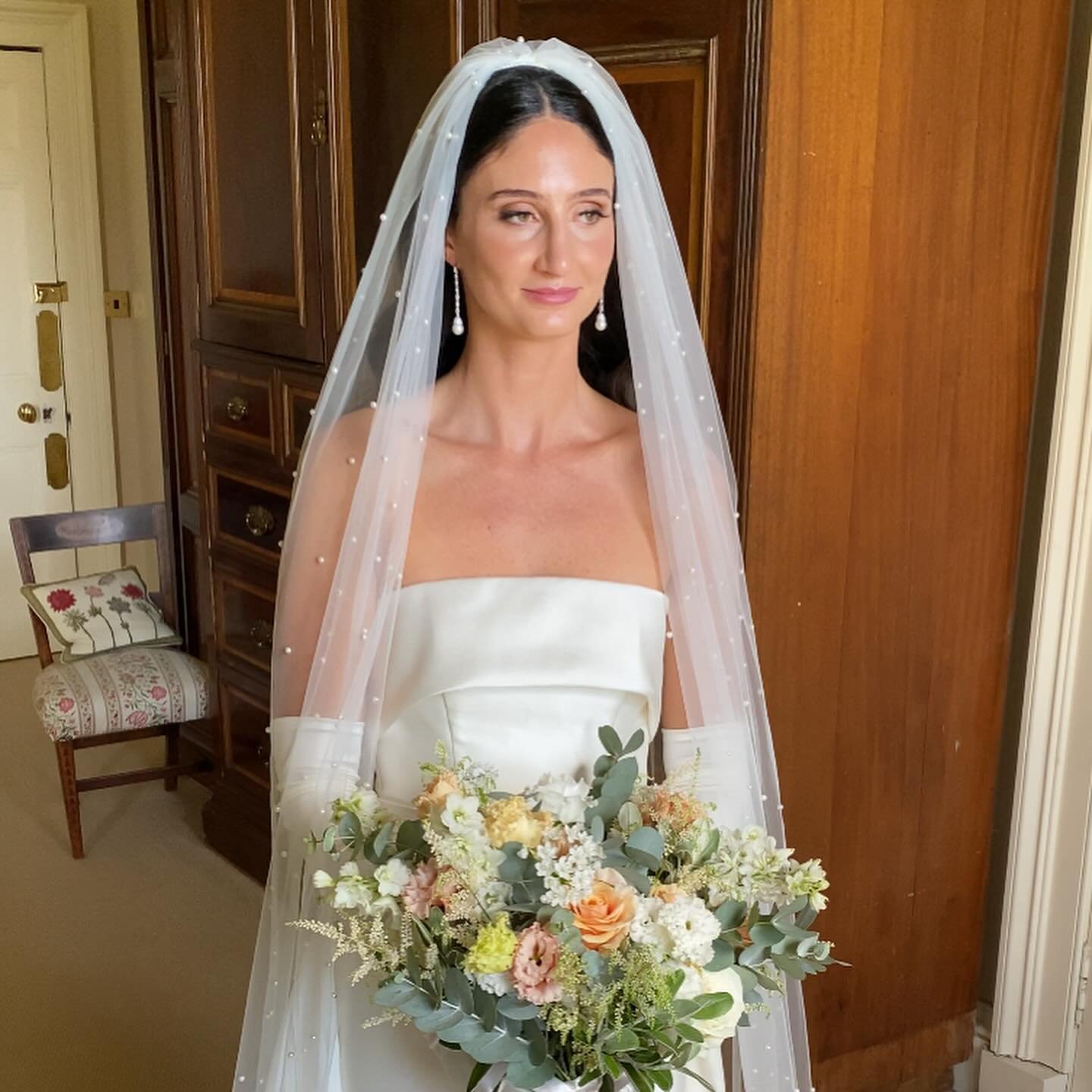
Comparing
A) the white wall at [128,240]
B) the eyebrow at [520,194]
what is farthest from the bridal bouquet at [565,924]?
the white wall at [128,240]

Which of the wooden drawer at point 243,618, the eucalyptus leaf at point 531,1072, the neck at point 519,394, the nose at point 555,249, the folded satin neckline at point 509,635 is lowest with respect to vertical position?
the wooden drawer at point 243,618

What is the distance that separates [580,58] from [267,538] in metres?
1.87

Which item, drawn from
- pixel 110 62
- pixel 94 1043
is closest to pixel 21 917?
pixel 94 1043

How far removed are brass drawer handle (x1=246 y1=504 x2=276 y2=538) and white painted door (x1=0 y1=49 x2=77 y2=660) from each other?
2121mm

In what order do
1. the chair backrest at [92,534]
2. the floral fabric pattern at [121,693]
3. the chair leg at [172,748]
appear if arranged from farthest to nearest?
the chair leg at [172,748]
the chair backrest at [92,534]
the floral fabric pattern at [121,693]

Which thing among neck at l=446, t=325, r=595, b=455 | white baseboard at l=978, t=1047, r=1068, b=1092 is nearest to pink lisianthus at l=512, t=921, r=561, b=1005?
neck at l=446, t=325, r=595, b=455

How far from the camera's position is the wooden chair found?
361cm

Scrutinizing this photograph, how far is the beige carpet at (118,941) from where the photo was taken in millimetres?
2779

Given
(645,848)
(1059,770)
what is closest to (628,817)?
(645,848)

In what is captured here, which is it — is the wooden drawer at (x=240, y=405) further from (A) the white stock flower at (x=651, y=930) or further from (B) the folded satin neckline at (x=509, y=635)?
(A) the white stock flower at (x=651, y=930)

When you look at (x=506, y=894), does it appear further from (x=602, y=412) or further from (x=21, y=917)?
(x=21, y=917)

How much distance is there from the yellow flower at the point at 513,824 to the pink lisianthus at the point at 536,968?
0.28 ft

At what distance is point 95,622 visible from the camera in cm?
382

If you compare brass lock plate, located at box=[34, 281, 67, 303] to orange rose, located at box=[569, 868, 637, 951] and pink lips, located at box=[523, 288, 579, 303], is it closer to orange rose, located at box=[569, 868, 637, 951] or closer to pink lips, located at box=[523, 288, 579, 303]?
pink lips, located at box=[523, 288, 579, 303]
